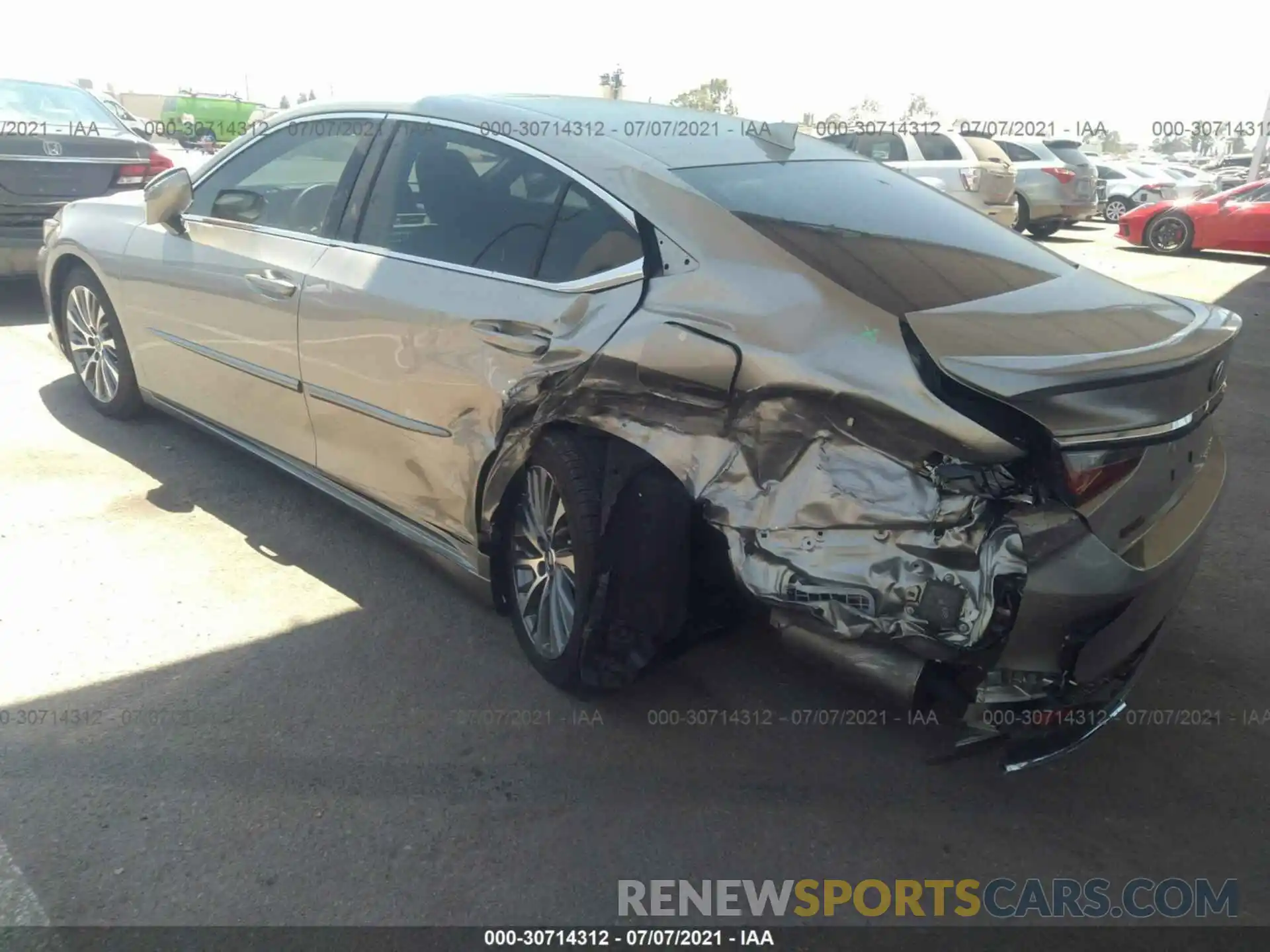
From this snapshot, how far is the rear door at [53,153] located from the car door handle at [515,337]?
5.54 metres

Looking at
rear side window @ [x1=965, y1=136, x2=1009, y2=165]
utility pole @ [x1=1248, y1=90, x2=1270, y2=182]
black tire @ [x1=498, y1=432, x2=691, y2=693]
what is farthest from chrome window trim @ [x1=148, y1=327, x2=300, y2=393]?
utility pole @ [x1=1248, y1=90, x2=1270, y2=182]

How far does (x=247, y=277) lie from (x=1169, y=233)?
15.1m

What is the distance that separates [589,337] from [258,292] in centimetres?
172

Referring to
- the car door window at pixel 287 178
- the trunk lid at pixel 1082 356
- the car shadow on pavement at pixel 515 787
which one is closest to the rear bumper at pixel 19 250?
the car door window at pixel 287 178

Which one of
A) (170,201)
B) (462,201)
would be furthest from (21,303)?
(462,201)

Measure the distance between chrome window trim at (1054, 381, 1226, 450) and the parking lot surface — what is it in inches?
23.0

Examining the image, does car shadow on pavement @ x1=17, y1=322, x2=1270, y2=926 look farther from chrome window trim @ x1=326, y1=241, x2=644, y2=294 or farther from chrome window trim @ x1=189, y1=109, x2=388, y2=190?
chrome window trim @ x1=189, y1=109, x2=388, y2=190

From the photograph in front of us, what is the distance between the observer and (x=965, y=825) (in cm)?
269

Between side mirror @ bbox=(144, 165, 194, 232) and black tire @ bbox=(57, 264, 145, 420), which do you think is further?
black tire @ bbox=(57, 264, 145, 420)

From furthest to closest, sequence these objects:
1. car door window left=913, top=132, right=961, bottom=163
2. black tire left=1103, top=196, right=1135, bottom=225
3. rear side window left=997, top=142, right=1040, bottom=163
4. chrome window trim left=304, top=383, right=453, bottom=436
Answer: black tire left=1103, top=196, right=1135, bottom=225 < rear side window left=997, top=142, right=1040, bottom=163 < car door window left=913, top=132, right=961, bottom=163 < chrome window trim left=304, top=383, right=453, bottom=436

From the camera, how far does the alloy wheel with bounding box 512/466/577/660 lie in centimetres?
305

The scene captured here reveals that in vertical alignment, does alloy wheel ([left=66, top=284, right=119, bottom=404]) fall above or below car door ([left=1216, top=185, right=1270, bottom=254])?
above

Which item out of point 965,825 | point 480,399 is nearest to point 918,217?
point 480,399

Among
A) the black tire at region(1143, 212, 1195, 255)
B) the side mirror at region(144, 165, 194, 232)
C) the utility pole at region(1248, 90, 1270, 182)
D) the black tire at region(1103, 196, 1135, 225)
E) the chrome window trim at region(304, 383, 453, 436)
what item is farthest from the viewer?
the utility pole at region(1248, 90, 1270, 182)
